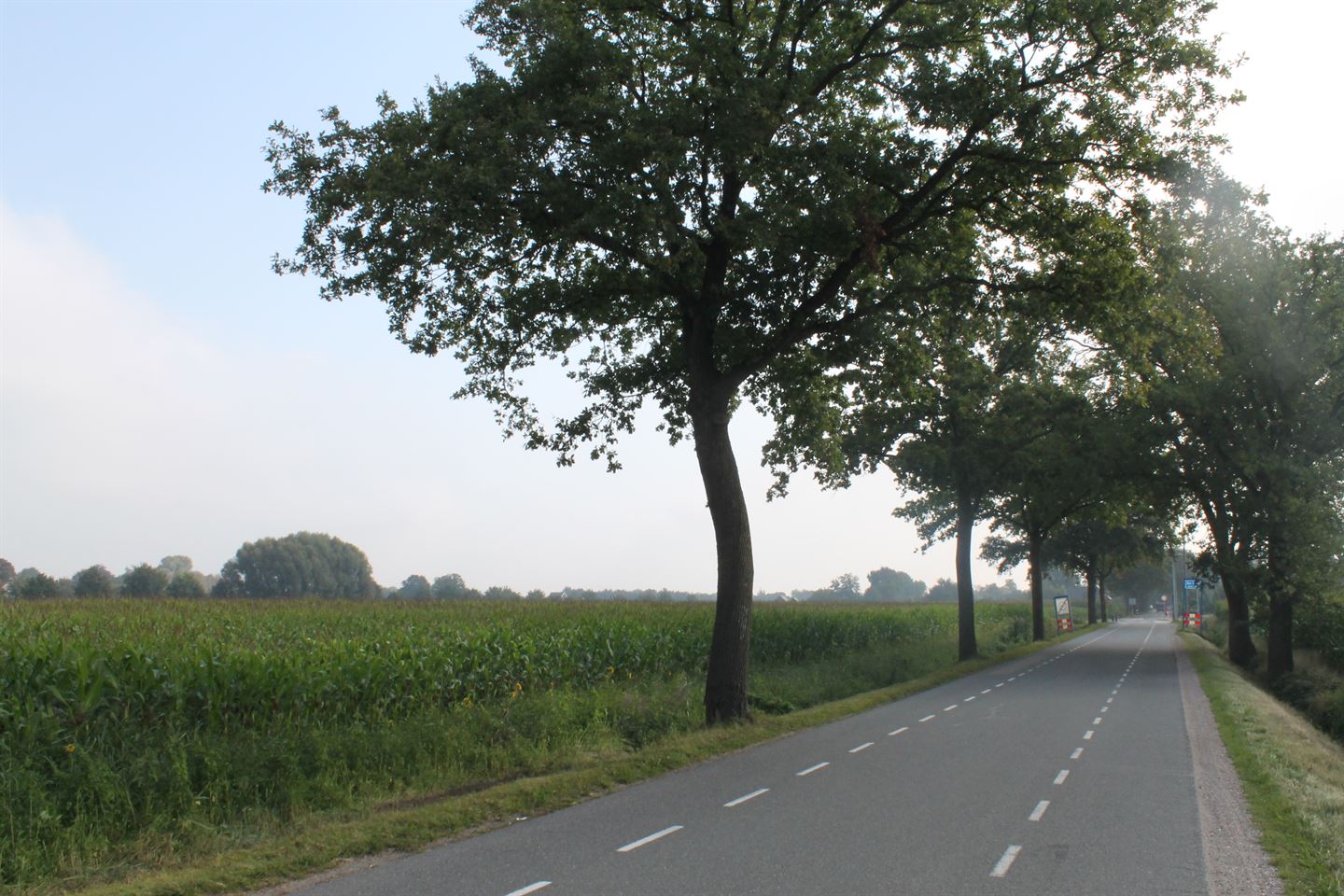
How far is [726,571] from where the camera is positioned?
58.0 feet

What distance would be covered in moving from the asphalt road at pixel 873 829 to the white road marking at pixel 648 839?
0.03 m

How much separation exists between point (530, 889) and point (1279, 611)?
34024 mm

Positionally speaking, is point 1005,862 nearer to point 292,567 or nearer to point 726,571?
point 726,571

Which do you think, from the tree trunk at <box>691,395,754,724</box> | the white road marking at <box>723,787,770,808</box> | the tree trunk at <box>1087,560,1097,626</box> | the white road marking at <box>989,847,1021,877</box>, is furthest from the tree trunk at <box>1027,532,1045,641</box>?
the white road marking at <box>989,847,1021,877</box>

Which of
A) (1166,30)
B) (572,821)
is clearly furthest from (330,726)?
(1166,30)

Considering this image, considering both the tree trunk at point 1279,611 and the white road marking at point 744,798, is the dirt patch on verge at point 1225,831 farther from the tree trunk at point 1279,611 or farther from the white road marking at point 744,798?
the tree trunk at point 1279,611

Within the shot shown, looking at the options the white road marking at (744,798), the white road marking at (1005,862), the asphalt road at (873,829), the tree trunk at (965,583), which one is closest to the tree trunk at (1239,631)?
the tree trunk at (965,583)

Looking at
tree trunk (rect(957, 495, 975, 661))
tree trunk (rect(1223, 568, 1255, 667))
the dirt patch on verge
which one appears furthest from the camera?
tree trunk (rect(1223, 568, 1255, 667))

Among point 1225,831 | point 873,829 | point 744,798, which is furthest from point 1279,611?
point 873,829

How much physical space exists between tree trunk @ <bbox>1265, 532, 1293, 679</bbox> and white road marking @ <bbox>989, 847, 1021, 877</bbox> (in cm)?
2817

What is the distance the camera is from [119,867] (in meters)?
8.38

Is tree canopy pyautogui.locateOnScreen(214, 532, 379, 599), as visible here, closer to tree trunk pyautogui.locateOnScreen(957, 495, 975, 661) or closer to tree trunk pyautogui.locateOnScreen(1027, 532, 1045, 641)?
tree trunk pyautogui.locateOnScreen(957, 495, 975, 661)

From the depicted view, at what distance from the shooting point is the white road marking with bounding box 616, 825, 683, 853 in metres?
8.84

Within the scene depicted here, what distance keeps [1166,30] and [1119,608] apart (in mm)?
136455
